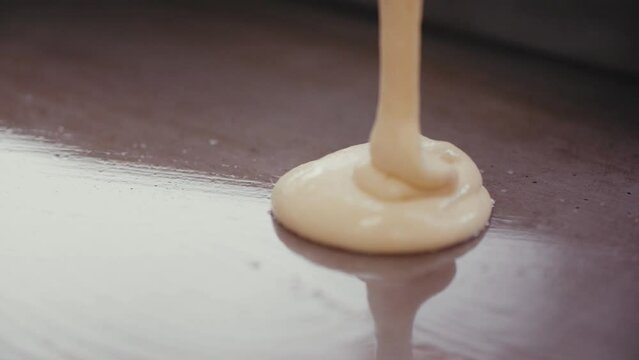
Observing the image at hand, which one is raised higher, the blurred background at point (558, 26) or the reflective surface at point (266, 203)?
the blurred background at point (558, 26)

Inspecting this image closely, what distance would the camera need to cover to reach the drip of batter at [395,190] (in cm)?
89

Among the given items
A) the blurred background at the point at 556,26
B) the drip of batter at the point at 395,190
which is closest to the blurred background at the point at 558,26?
the blurred background at the point at 556,26

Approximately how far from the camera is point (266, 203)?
3.37ft

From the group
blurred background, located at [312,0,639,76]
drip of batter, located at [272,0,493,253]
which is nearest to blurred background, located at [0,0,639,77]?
blurred background, located at [312,0,639,76]

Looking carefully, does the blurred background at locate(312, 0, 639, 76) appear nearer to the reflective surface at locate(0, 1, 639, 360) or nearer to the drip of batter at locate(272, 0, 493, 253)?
the reflective surface at locate(0, 1, 639, 360)

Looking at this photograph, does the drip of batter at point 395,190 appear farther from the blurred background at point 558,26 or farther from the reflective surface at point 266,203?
the blurred background at point 558,26

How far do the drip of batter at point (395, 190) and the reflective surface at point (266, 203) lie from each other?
0.02 metres

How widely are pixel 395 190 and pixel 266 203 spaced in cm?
17

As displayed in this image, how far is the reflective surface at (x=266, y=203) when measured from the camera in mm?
833

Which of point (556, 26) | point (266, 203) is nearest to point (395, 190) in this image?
point (266, 203)

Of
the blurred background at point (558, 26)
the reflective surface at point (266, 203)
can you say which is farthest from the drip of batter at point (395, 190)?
the blurred background at point (558, 26)

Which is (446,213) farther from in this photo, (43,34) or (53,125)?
(43,34)

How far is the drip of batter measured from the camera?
892 millimetres

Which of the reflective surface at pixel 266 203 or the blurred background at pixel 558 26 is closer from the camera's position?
the reflective surface at pixel 266 203
